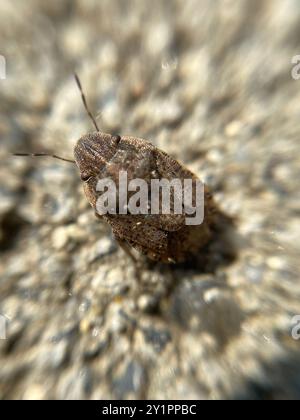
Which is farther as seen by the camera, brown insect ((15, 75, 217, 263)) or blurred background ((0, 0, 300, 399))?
blurred background ((0, 0, 300, 399))

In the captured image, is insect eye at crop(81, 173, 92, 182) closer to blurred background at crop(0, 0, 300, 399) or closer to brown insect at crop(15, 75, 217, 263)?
brown insect at crop(15, 75, 217, 263)

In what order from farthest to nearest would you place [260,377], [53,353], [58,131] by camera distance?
[58,131], [53,353], [260,377]

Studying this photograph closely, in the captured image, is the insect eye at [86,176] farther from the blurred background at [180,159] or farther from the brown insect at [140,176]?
the blurred background at [180,159]

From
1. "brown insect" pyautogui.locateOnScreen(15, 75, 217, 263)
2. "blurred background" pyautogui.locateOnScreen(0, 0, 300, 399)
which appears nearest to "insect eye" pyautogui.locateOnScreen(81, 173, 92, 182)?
"brown insect" pyautogui.locateOnScreen(15, 75, 217, 263)

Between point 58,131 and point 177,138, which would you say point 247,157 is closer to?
point 177,138

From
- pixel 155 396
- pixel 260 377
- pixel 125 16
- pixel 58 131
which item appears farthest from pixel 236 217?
pixel 125 16

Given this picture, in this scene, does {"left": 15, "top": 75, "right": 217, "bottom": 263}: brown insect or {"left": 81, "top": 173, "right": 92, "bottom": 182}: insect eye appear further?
{"left": 81, "top": 173, "right": 92, "bottom": 182}: insect eye
